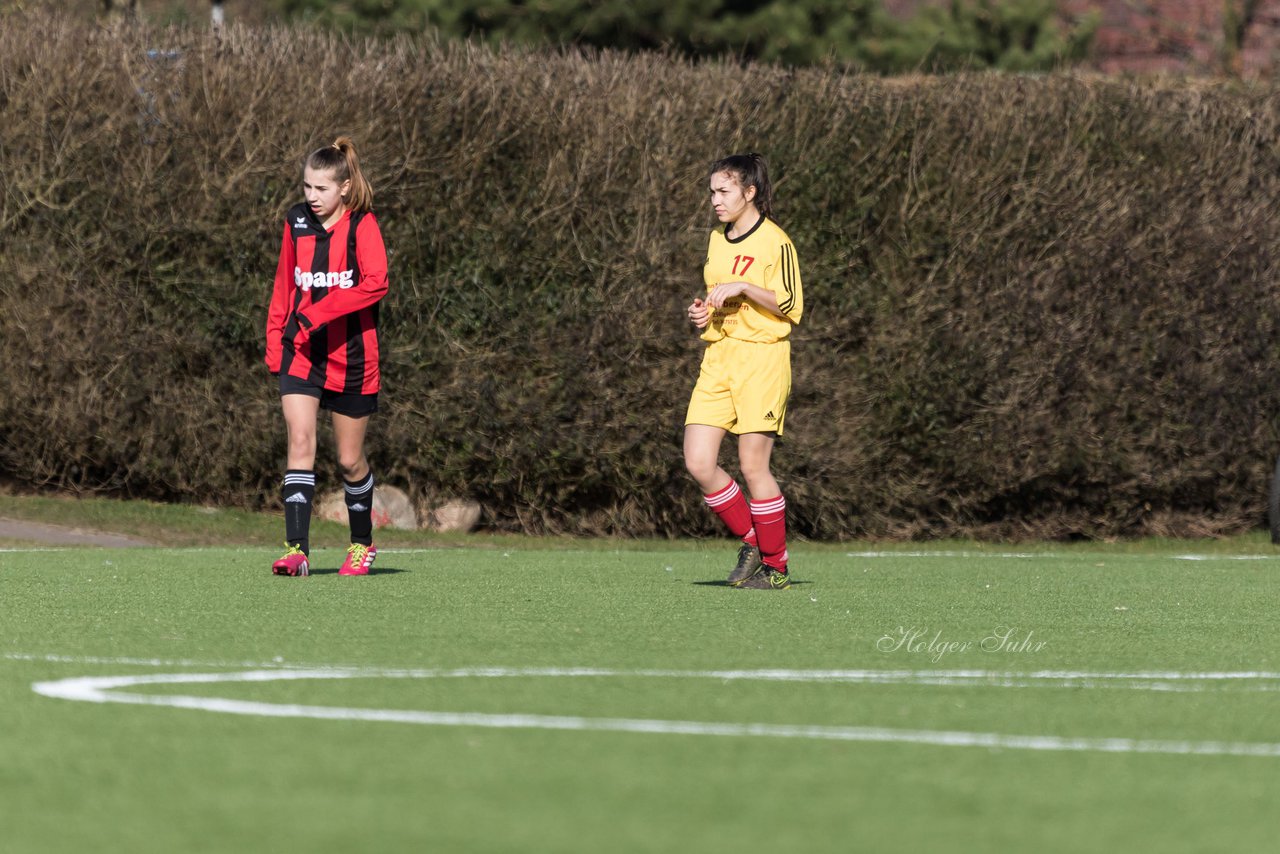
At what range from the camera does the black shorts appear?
9523mm

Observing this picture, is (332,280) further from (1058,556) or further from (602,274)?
(1058,556)

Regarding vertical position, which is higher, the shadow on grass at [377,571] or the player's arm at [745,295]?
the player's arm at [745,295]

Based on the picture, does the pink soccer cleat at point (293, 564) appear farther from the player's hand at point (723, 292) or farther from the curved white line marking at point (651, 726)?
the curved white line marking at point (651, 726)

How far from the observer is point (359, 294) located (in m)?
9.35

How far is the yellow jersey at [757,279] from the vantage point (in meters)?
9.03

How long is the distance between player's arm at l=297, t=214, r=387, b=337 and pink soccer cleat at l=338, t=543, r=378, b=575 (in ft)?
3.70

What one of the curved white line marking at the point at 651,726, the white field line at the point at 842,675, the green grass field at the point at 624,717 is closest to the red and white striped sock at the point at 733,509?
the green grass field at the point at 624,717

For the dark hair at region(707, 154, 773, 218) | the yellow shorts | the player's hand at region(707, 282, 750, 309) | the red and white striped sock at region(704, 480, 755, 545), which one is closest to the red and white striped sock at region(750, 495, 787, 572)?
the red and white striped sock at region(704, 480, 755, 545)

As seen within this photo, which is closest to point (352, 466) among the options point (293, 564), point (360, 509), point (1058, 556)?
point (360, 509)

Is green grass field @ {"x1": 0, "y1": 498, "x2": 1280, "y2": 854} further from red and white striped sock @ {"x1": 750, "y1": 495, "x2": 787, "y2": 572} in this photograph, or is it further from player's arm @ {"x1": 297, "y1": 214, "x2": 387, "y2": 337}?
player's arm @ {"x1": 297, "y1": 214, "x2": 387, "y2": 337}

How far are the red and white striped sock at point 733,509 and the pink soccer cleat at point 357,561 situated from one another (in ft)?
5.69

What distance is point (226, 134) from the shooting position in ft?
45.0

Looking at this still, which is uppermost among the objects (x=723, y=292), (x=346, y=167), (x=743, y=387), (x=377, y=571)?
(x=346, y=167)

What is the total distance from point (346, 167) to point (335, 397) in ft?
3.61
